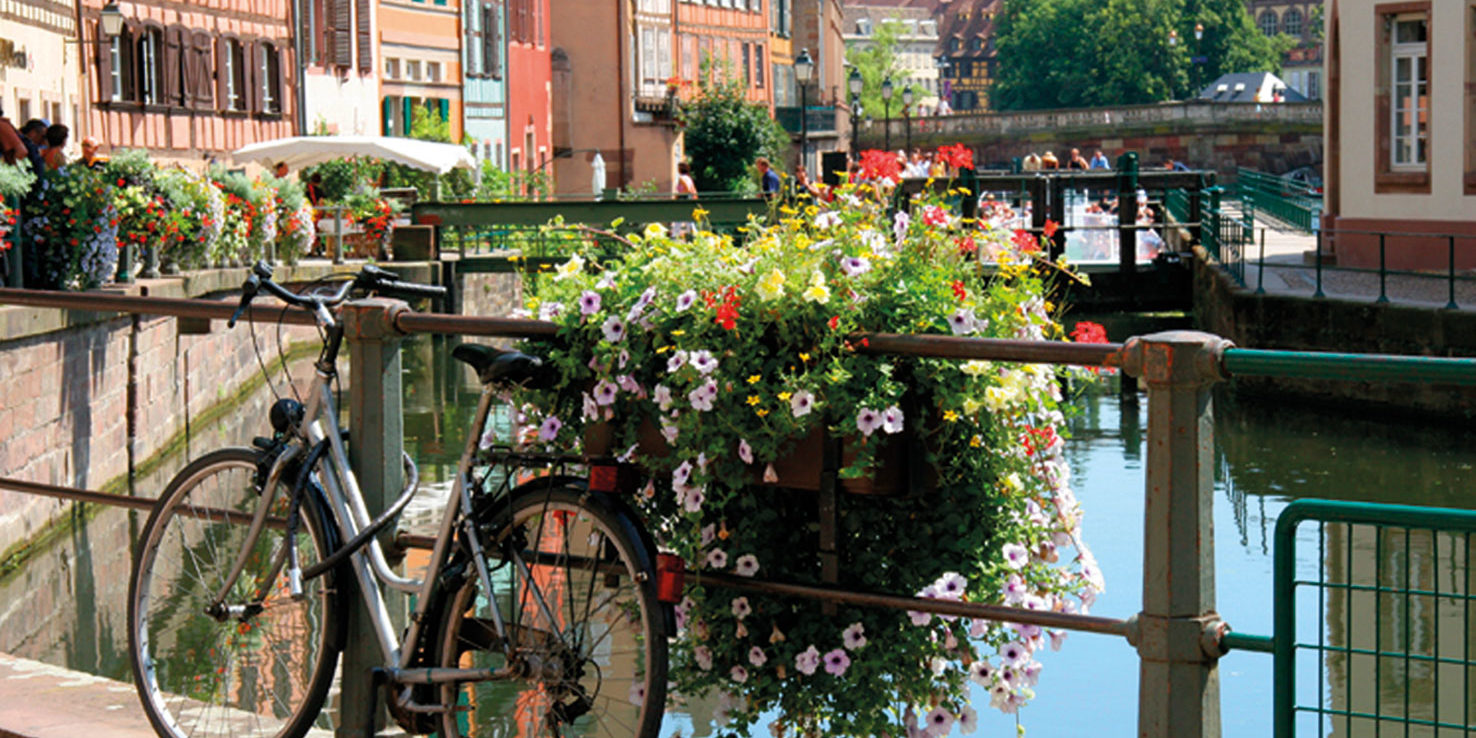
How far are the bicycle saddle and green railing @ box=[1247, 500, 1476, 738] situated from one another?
136 cm

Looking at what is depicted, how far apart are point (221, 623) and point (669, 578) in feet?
4.26

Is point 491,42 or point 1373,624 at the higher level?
point 491,42

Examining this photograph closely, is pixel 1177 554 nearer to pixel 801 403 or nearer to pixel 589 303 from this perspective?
pixel 801 403

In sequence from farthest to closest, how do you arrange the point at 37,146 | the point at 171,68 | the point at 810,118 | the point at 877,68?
the point at 877,68
the point at 810,118
the point at 171,68
the point at 37,146

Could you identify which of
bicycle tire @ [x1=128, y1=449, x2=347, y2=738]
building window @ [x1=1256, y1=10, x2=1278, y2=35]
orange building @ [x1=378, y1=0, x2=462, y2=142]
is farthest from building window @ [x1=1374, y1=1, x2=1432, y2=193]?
building window @ [x1=1256, y1=10, x2=1278, y2=35]

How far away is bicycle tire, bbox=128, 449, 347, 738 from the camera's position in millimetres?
4059

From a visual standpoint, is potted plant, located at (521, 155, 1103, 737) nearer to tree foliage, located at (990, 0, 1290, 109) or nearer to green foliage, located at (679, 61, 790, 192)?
green foliage, located at (679, 61, 790, 192)

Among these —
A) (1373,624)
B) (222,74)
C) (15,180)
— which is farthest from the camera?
(222,74)

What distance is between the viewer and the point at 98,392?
14.4 meters

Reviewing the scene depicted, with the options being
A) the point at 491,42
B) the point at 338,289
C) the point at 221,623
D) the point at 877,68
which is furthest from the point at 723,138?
the point at 877,68

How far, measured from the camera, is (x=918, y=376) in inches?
140

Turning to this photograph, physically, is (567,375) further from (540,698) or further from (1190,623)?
(1190,623)

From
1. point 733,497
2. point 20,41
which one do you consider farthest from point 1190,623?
point 20,41

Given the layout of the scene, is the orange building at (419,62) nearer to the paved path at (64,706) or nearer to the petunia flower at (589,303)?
the paved path at (64,706)
